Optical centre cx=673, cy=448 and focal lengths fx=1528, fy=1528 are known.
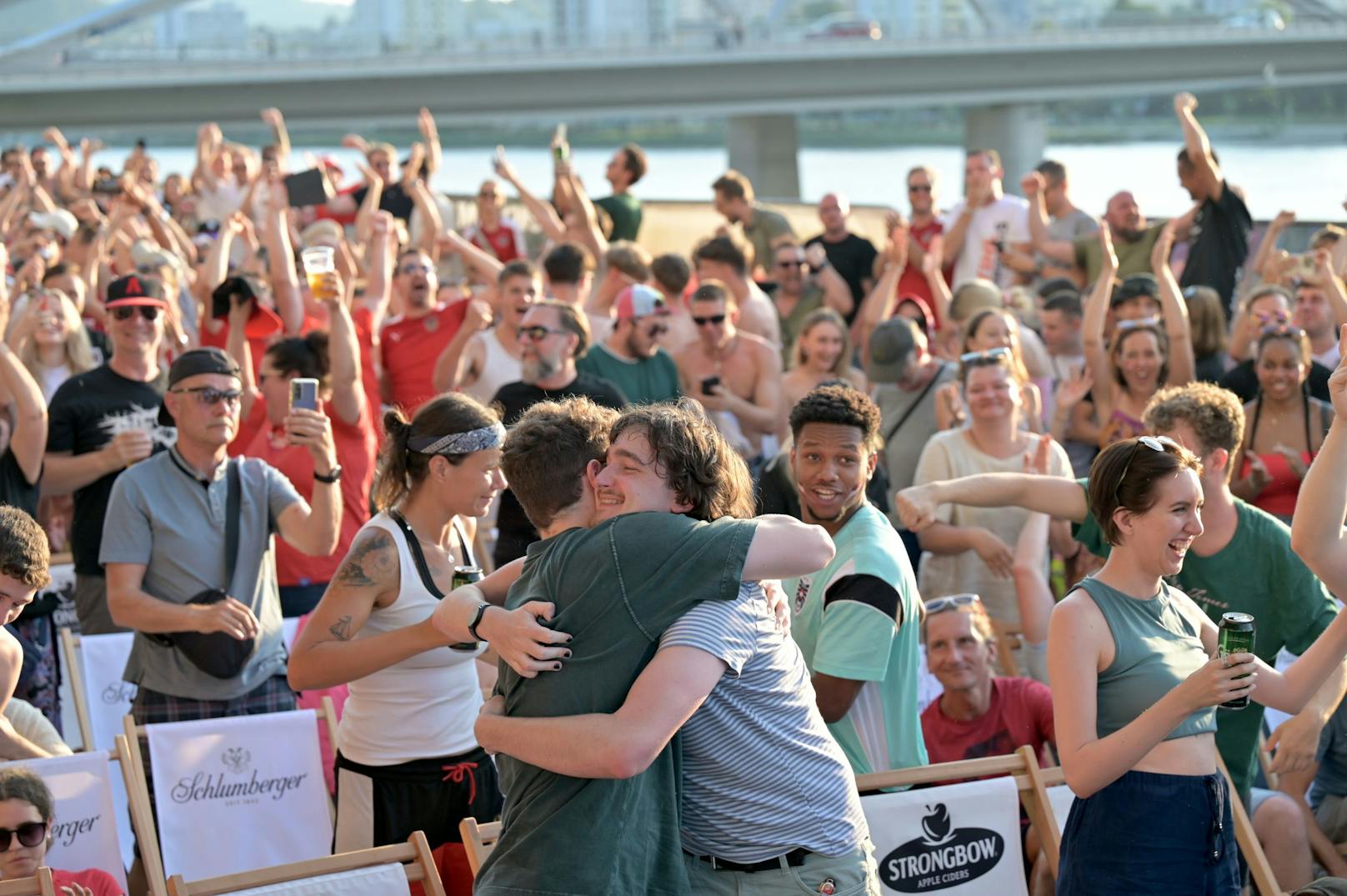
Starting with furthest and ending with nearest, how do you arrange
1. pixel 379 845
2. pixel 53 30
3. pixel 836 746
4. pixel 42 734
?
1. pixel 53 30
2. pixel 42 734
3. pixel 379 845
4. pixel 836 746

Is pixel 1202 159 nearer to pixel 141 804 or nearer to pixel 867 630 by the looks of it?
pixel 867 630

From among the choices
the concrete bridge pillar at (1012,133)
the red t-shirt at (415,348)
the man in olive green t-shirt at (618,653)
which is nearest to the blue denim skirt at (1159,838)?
the man in olive green t-shirt at (618,653)

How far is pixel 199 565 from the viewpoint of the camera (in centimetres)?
479

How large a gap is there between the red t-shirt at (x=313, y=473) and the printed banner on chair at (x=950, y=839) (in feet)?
8.62

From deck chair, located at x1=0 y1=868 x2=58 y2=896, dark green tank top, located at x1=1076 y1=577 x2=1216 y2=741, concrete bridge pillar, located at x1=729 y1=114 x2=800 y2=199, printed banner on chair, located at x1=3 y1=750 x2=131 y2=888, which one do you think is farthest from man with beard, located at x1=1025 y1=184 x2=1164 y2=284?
concrete bridge pillar, located at x1=729 y1=114 x2=800 y2=199

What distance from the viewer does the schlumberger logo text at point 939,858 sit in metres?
4.18

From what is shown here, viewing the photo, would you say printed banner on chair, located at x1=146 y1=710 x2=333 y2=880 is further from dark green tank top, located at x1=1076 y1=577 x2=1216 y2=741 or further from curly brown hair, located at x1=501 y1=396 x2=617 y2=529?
dark green tank top, located at x1=1076 y1=577 x2=1216 y2=741

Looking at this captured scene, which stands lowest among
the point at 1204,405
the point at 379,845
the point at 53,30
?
the point at 379,845

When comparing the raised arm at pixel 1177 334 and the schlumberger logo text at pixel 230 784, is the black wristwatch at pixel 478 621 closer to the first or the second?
the schlumberger logo text at pixel 230 784

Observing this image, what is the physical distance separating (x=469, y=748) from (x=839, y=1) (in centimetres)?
4442

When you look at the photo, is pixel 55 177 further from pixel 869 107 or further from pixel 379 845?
pixel 869 107

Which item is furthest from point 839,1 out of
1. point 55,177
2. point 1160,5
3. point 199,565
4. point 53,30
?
point 199,565

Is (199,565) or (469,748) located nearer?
(469,748)

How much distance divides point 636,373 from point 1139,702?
13.2 ft
